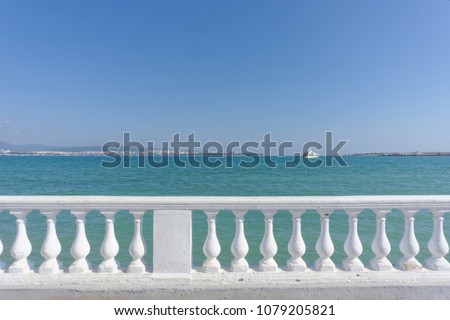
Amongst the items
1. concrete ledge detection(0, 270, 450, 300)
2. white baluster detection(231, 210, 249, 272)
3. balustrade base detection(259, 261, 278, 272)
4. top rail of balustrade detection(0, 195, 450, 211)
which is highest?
top rail of balustrade detection(0, 195, 450, 211)

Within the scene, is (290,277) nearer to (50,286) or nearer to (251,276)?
(251,276)

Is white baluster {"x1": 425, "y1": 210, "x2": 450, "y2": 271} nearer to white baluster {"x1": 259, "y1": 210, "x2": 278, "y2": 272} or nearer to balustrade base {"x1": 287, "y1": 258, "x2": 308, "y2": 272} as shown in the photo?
balustrade base {"x1": 287, "y1": 258, "x2": 308, "y2": 272}

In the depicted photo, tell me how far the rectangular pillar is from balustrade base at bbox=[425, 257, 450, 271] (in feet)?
8.26

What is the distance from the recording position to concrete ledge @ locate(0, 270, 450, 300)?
96.1 inches

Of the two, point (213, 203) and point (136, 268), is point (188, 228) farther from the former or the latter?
point (136, 268)

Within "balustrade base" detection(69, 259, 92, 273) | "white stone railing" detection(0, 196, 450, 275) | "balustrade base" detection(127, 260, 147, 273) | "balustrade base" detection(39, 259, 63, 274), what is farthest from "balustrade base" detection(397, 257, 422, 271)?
"balustrade base" detection(39, 259, 63, 274)

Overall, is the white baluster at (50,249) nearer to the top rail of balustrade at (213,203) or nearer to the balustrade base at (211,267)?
the top rail of balustrade at (213,203)

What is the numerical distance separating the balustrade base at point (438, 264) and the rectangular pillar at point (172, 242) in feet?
8.26

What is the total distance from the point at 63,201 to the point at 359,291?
311 centimetres

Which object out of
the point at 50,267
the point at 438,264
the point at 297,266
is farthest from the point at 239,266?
the point at 438,264

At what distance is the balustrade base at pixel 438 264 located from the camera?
2.54 metres

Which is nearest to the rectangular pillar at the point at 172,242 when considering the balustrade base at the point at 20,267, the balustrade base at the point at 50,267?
the balustrade base at the point at 50,267

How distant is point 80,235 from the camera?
8.42ft
